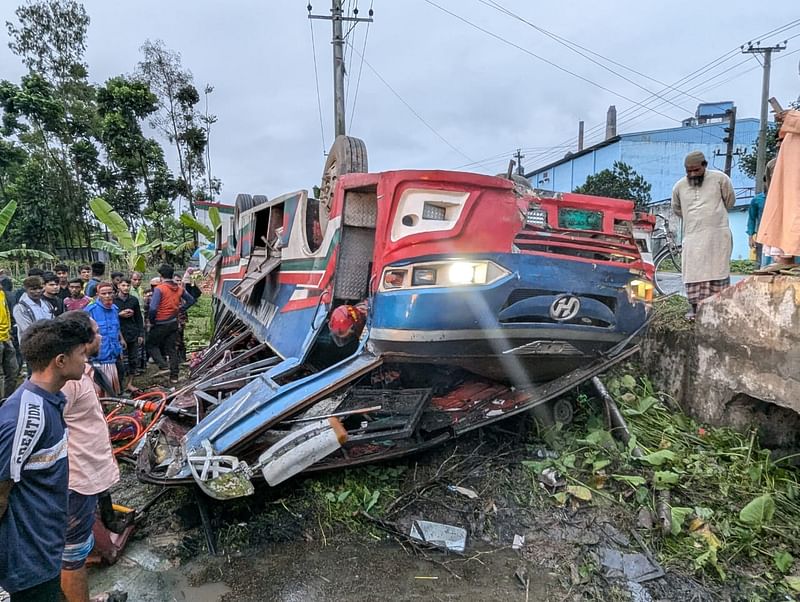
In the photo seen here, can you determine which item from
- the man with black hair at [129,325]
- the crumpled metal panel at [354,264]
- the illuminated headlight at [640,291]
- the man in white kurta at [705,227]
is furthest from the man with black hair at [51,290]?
the man in white kurta at [705,227]

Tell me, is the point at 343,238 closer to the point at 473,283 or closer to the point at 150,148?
the point at 473,283

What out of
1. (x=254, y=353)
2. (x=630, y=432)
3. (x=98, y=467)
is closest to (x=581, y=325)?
(x=630, y=432)

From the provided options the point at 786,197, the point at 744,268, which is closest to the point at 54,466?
the point at 786,197

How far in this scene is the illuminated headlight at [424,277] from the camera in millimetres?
2885

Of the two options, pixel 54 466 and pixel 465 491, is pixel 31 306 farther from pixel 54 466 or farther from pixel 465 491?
pixel 465 491

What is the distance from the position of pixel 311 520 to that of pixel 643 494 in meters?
2.16

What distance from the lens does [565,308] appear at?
10.1 feet

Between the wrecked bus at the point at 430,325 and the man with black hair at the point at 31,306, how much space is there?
117 inches

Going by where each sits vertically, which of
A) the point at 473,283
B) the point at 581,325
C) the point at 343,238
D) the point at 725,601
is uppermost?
the point at 343,238

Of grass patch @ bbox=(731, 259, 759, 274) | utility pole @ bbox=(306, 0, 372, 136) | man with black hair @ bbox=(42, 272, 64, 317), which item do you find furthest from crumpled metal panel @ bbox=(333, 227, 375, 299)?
utility pole @ bbox=(306, 0, 372, 136)

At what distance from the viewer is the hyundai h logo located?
304 cm

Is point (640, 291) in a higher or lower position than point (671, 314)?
higher

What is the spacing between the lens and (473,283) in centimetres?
288

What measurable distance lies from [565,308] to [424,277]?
0.95 m
